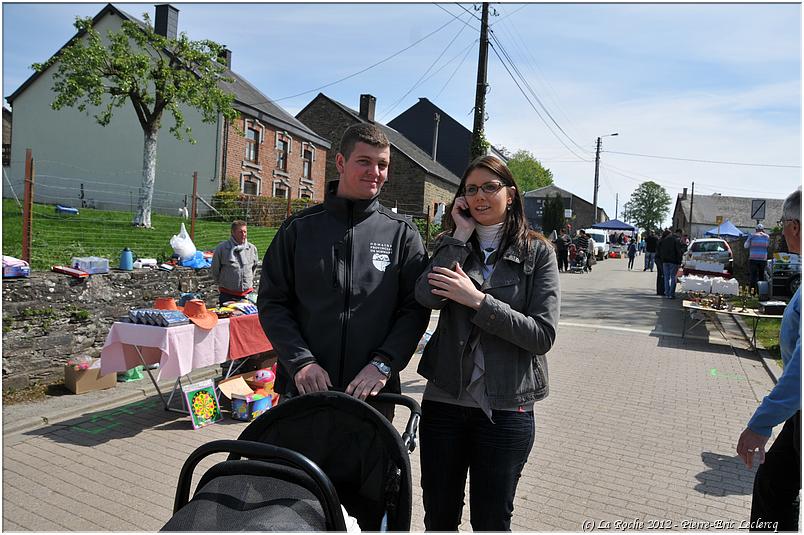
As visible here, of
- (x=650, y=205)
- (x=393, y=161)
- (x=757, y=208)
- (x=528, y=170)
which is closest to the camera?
(x=757, y=208)

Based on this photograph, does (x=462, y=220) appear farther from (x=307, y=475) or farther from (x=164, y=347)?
(x=164, y=347)

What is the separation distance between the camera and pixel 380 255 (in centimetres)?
271

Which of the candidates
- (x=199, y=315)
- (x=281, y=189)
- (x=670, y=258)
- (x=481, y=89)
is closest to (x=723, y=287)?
(x=670, y=258)

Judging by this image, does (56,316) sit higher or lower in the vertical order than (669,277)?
lower

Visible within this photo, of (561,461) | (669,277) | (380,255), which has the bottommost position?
(561,461)

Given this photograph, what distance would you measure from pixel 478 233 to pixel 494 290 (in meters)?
0.29

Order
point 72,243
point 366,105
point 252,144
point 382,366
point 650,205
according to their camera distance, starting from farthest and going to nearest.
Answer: point 650,205 → point 366,105 → point 252,144 → point 72,243 → point 382,366

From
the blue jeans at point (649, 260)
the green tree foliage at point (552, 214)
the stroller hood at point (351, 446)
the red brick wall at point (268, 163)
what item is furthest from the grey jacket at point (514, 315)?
the green tree foliage at point (552, 214)

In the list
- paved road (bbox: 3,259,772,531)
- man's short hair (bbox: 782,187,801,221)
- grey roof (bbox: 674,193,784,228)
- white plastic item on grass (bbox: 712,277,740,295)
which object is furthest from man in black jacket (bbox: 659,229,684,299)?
grey roof (bbox: 674,193,784,228)

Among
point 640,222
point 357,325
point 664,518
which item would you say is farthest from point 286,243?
point 640,222

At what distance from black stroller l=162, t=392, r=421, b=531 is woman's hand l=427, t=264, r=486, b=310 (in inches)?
22.1

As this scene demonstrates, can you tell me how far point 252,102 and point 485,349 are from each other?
3182 cm

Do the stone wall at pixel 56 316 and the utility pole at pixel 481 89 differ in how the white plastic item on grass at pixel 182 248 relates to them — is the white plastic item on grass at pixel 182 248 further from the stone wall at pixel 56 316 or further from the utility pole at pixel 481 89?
the utility pole at pixel 481 89

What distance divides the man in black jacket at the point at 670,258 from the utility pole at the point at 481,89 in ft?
24.3
